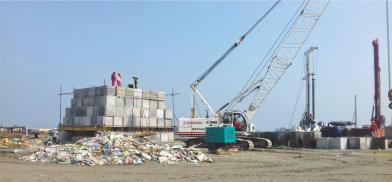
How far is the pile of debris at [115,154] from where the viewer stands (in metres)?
21.6

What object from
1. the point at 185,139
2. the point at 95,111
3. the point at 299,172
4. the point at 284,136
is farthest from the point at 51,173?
the point at 284,136

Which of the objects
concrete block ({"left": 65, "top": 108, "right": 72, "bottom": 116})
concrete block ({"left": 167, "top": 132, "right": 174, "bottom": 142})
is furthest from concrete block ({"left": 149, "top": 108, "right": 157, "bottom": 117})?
concrete block ({"left": 65, "top": 108, "right": 72, "bottom": 116})

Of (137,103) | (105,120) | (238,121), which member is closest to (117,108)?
(105,120)

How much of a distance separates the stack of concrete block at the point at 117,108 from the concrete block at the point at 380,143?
59.8 ft

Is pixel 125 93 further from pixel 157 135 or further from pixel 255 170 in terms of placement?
pixel 255 170

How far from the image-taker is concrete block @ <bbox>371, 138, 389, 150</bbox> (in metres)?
37.7

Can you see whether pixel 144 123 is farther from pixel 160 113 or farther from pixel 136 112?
pixel 160 113

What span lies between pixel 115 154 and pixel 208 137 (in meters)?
9.96

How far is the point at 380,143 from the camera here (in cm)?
3788

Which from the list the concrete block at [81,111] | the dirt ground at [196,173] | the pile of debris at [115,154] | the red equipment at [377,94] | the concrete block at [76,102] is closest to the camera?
the dirt ground at [196,173]

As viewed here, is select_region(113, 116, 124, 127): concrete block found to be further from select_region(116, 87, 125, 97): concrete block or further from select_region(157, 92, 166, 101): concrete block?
select_region(157, 92, 166, 101): concrete block

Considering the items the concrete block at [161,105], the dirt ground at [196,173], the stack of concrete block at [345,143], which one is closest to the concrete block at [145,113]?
the concrete block at [161,105]

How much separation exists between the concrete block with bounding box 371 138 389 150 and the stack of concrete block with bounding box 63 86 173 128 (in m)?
18.2

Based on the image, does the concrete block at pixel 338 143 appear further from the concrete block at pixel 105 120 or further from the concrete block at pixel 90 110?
the concrete block at pixel 90 110
